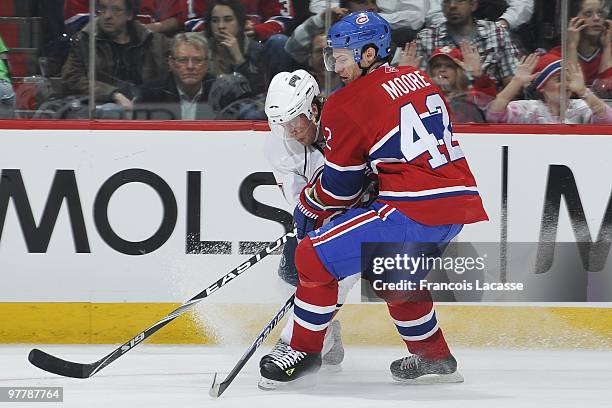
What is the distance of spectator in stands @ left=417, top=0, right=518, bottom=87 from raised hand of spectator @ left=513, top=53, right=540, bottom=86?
2 centimetres

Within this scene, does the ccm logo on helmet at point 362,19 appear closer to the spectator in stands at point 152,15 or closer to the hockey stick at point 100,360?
the hockey stick at point 100,360

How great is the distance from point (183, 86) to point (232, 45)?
25 cm

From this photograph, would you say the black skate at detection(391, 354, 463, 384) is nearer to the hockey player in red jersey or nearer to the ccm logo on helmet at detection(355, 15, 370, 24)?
the hockey player in red jersey

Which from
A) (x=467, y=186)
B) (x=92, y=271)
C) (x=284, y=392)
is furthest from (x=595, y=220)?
(x=92, y=271)

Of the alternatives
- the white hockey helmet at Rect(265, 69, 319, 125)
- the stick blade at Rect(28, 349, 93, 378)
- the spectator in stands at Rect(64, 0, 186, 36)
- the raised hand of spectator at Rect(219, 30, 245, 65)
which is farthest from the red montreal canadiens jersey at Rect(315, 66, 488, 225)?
the spectator in stands at Rect(64, 0, 186, 36)

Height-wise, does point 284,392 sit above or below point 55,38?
below

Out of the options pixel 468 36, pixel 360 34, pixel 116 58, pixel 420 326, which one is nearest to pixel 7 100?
pixel 116 58

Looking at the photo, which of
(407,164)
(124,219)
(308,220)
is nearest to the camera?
(407,164)

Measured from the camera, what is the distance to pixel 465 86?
15.4ft

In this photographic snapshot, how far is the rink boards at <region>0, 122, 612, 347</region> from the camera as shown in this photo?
456cm

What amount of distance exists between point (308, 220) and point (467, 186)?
54cm

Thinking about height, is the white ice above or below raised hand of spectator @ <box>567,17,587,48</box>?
below

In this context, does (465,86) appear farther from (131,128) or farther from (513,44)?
(131,128)

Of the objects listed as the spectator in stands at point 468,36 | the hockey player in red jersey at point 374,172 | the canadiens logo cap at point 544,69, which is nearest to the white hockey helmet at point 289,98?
the hockey player in red jersey at point 374,172
